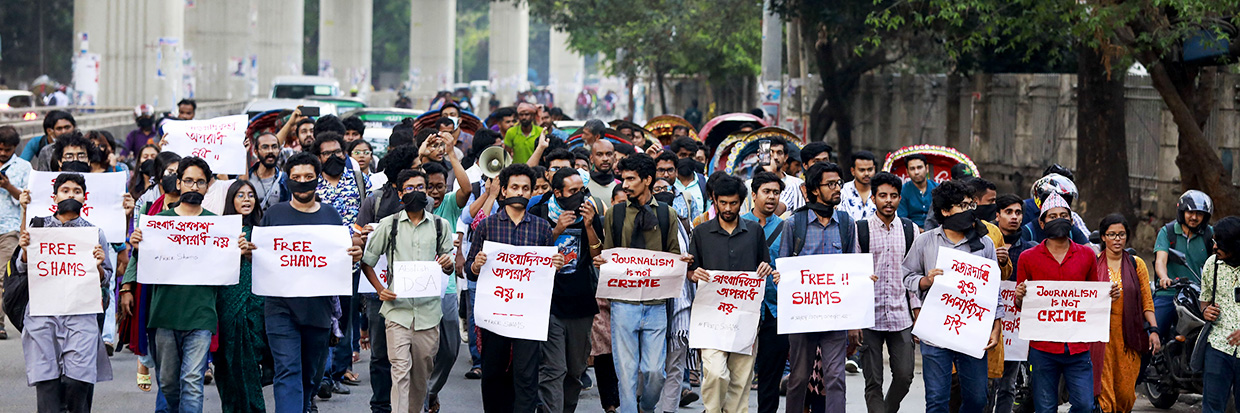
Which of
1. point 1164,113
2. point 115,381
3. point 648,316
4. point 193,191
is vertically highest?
point 1164,113

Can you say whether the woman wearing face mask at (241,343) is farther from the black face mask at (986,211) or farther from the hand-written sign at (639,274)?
the black face mask at (986,211)

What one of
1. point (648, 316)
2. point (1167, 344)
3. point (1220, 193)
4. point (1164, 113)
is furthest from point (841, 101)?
point (648, 316)

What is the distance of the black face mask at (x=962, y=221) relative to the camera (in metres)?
8.20

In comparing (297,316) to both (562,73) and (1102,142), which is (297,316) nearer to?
(1102,142)

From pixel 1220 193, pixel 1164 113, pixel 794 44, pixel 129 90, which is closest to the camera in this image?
pixel 1220 193

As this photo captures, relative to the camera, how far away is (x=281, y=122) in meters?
14.6

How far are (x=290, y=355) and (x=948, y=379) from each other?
3.69m

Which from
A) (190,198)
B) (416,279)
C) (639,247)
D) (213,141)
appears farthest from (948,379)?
(213,141)

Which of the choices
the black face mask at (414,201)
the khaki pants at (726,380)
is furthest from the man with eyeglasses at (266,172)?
the khaki pants at (726,380)

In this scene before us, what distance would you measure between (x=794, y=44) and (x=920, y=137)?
315cm

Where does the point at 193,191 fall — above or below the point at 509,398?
above

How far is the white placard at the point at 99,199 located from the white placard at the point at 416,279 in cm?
295

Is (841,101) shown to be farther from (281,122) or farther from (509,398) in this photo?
(509,398)

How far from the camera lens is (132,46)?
39094 mm
